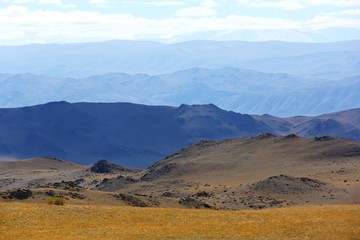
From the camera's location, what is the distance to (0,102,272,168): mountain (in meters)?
143

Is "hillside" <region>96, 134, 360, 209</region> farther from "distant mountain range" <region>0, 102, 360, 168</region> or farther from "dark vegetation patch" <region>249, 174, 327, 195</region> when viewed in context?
"distant mountain range" <region>0, 102, 360, 168</region>

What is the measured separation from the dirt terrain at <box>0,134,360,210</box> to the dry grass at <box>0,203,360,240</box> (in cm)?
498

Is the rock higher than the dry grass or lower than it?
higher

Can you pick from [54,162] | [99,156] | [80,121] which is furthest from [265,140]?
[80,121]

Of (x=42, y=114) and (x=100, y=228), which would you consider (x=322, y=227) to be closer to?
(x=100, y=228)

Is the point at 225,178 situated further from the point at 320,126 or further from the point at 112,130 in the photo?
the point at 320,126

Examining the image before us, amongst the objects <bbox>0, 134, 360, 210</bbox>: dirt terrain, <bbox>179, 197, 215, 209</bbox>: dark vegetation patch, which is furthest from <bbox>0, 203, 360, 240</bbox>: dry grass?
<bbox>179, 197, 215, 209</bbox>: dark vegetation patch

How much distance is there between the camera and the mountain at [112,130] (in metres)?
143

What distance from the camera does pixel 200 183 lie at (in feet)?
167

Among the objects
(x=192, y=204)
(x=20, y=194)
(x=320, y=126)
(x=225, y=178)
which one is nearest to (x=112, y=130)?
(x=320, y=126)

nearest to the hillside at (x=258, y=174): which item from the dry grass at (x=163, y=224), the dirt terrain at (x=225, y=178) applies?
the dirt terrain at (x=225, y=178)

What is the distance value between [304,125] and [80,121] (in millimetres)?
→ 69340

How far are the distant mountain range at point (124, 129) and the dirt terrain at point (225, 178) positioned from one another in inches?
2481

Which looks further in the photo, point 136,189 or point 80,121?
point 80,121
